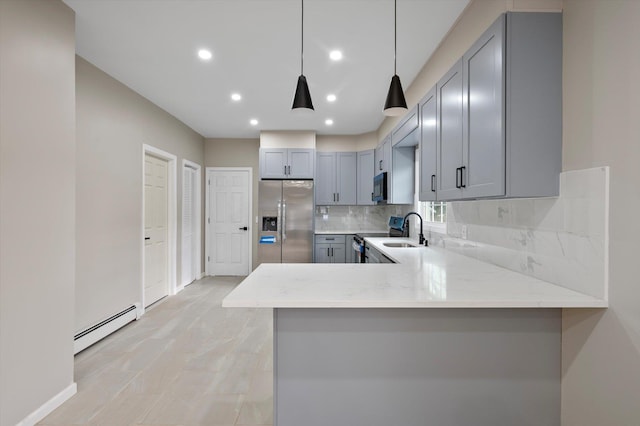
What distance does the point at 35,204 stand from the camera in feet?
6.01

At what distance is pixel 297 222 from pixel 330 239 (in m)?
0.63

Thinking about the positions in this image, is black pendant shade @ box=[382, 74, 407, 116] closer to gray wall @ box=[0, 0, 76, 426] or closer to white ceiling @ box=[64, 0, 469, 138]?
white ceiling @ box=[64, 0, 469, 138]

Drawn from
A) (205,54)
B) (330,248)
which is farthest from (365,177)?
(205,54)

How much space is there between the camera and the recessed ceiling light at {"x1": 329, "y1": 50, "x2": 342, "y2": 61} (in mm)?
2650

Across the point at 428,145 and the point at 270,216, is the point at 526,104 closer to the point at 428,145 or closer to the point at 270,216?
the point at 428,145

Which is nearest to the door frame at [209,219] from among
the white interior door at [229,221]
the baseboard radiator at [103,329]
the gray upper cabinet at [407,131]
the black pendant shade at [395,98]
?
the white interior door at [229,221]

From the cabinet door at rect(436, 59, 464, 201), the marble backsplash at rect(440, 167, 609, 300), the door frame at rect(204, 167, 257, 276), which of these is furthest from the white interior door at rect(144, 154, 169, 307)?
the marble backsplash at rect(440, 167, 609, 300)

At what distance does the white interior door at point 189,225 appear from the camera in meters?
4.99

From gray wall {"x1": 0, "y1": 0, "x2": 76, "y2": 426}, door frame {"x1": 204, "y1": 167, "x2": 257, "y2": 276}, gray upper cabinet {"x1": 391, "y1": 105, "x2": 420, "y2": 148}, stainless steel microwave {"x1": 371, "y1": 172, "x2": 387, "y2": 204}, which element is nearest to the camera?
gray wall {"x1": 0, "y1": 0, "x2": 76, "y2": 426}

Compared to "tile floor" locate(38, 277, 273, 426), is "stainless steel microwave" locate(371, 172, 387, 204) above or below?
above

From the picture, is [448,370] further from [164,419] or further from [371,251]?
[371,251]

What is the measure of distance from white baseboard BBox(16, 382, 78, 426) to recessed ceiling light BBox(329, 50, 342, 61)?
3.27m

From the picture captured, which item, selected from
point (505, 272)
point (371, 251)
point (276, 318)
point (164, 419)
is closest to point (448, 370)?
point (505, 272)

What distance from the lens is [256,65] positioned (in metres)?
2.89
